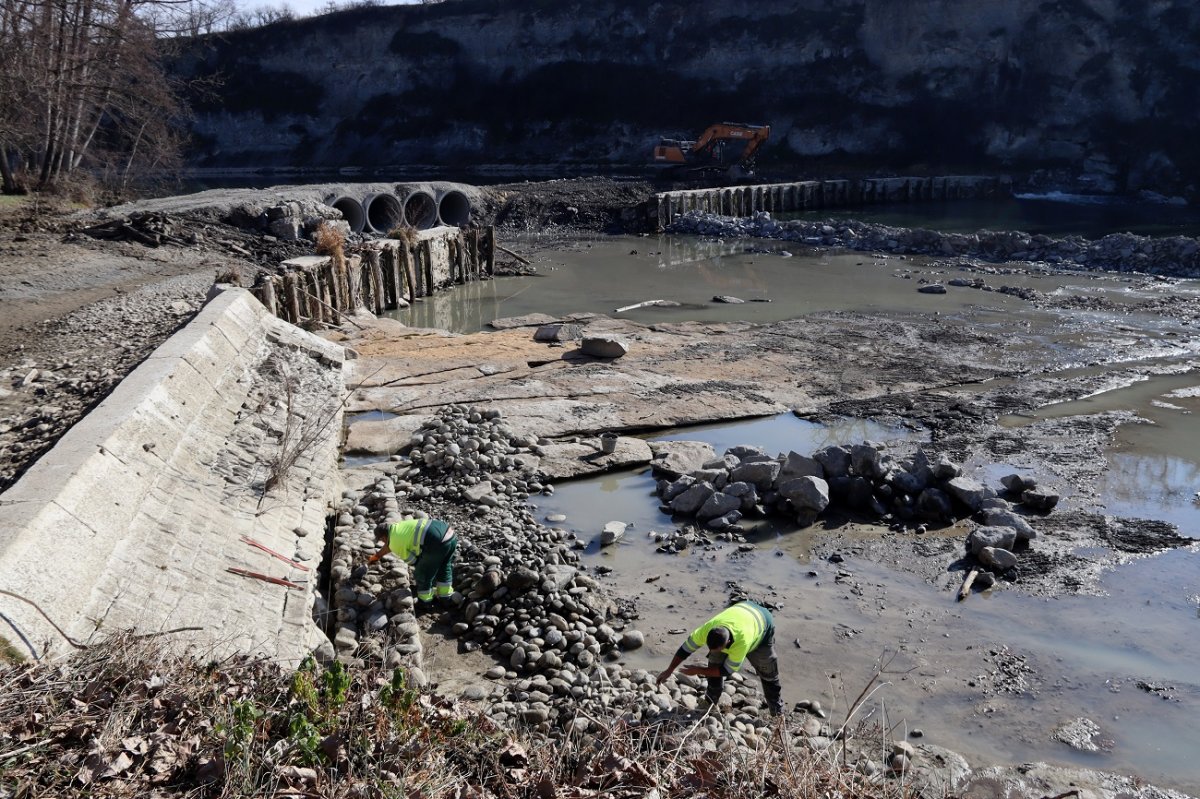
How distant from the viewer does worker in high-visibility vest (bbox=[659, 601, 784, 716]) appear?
19.2 ft

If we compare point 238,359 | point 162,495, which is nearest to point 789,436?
point 238,359

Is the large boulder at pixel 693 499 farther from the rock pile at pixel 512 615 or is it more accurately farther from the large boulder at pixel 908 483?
the large boulder at pixel 908 483

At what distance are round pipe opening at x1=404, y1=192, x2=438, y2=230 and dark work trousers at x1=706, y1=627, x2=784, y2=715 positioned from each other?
27642 millimetres

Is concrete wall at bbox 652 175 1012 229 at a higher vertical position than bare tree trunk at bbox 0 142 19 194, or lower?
lower

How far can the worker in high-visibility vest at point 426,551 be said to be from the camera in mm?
7316

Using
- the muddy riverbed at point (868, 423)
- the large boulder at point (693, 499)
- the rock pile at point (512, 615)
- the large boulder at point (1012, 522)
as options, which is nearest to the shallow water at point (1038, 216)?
the muddy riverbed at point (868, 423)

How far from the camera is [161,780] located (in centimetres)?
351

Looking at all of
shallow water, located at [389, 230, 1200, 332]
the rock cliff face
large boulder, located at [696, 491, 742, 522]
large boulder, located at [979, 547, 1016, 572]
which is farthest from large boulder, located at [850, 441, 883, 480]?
the rock cliff face

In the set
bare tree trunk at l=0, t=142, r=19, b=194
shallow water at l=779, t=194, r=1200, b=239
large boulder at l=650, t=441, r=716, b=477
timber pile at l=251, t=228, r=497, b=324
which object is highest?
bare tree trunk at l=0, t=142, r=19, b=194

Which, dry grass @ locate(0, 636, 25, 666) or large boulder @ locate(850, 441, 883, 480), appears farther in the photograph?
large boulder @ locate(850, 441, 883, 480)

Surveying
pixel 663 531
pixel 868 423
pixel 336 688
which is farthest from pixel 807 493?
pixel 336 688

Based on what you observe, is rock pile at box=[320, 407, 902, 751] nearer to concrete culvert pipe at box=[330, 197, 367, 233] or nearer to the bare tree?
the bare tree

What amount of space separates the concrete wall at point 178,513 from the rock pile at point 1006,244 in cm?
2566

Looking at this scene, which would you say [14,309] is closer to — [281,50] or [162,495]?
[162,495]
